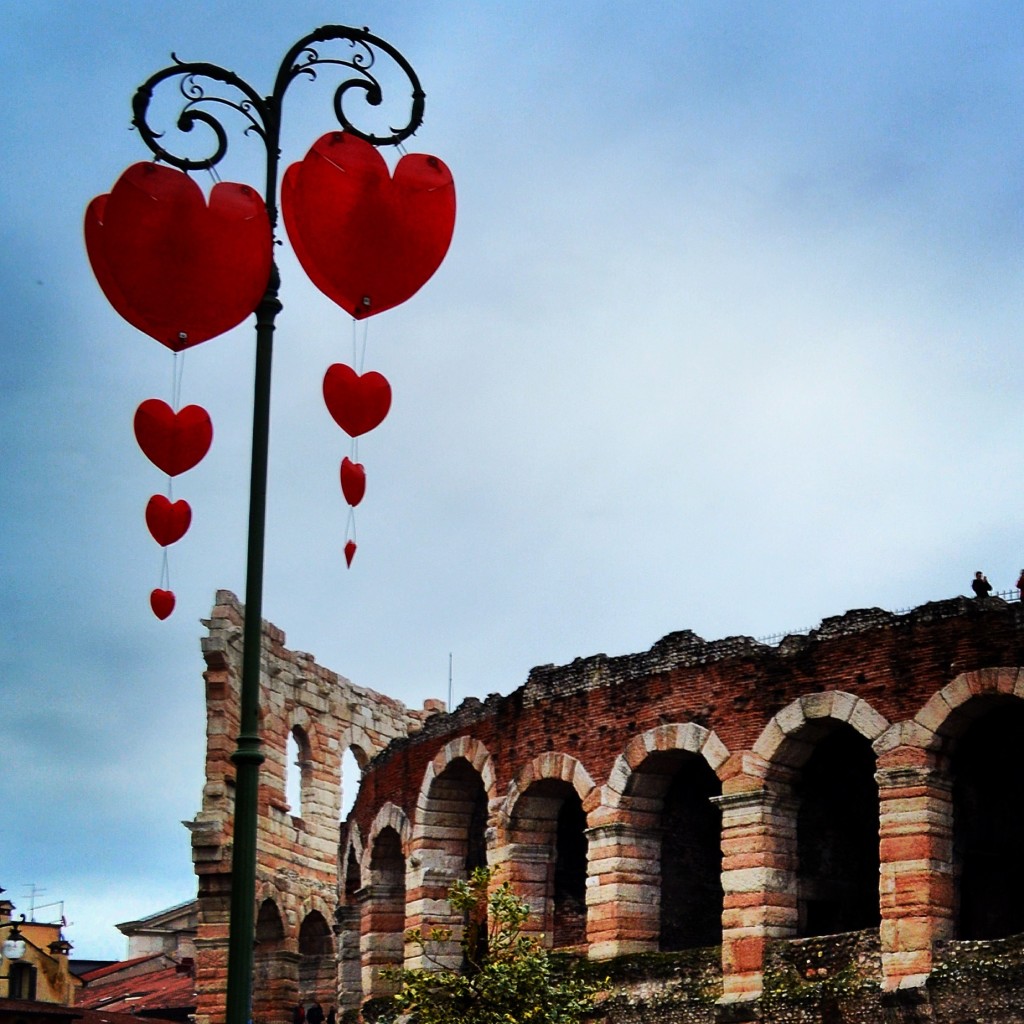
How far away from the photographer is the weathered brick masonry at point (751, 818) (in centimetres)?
2289

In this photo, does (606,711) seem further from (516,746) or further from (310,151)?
(310,151)

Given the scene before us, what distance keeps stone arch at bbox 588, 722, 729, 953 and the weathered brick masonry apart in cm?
3

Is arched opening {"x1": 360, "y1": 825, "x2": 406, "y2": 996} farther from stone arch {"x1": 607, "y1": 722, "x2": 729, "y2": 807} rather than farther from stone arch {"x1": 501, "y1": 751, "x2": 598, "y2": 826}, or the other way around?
stone arch {"x1": 607, "y1": 722, "x2": 729, "y2": 807}

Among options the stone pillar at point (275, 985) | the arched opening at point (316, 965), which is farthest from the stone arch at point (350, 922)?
the arched opening at point (316, 965)

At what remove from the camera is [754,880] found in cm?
2434

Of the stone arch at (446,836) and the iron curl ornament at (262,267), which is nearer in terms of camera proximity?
the iron curl ornament at (262,267)

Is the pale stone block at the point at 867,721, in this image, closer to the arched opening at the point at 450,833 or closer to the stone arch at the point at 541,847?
the stone arch at the point at 541,847

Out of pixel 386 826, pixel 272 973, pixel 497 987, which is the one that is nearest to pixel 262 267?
pixel 497 987

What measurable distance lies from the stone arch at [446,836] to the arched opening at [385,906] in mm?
1416

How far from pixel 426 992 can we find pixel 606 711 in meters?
5.72

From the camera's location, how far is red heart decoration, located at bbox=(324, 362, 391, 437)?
10.8 meters

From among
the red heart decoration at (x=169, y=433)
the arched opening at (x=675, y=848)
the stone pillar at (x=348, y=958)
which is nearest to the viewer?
the red heart decoration at (x=169, y=433)

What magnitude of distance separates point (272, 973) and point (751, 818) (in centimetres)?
1523

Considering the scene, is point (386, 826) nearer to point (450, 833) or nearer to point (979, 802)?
point (450, 833)
